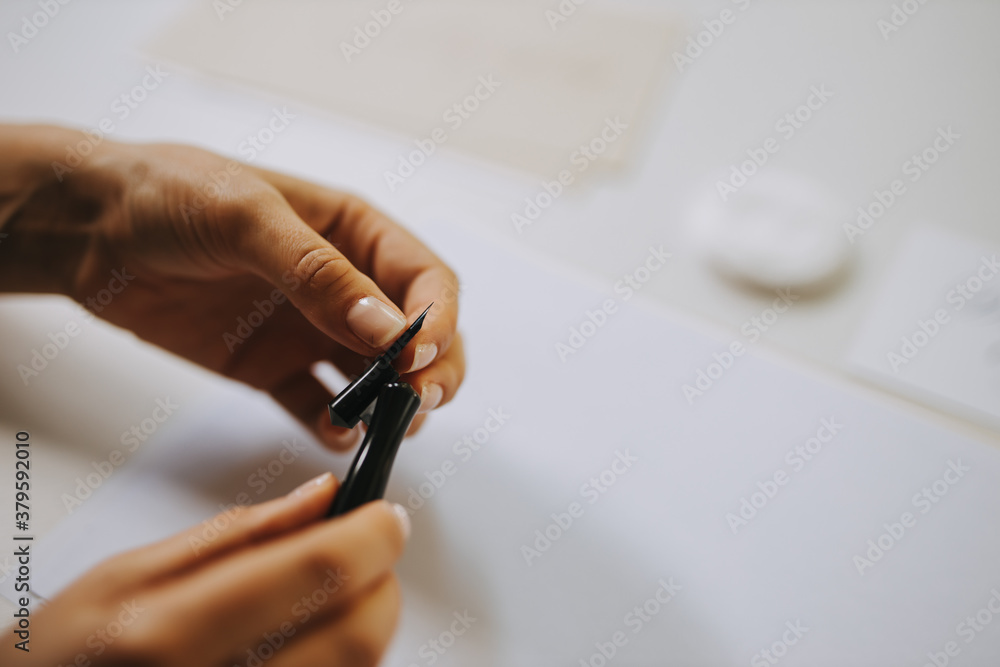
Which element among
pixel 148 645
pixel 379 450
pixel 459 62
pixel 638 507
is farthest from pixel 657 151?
pixel 148 645

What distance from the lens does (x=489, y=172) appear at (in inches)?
28.5

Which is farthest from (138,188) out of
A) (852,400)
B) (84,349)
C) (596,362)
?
(852,400)

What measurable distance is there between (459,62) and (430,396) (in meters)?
0.53

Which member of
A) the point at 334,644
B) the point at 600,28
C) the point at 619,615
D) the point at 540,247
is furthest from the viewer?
the point at 600,28

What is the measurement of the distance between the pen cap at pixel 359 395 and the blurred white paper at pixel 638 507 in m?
0.15

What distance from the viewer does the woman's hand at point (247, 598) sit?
0.28 metres

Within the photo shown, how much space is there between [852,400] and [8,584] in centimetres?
67

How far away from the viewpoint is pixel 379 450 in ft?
1.17

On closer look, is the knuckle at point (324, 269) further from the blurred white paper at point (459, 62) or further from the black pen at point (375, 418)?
the blurred white paper at point (459, 62)

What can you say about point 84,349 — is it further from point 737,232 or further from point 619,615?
point 737,232

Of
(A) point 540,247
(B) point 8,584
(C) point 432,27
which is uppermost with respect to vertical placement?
(C) point 432,27

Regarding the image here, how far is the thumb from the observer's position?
41 centimetres

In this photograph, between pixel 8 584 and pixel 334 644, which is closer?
pixel 334 644

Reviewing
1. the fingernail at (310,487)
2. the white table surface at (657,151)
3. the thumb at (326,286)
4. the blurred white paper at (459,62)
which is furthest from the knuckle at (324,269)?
the blurred white paper at (459,62)
